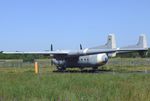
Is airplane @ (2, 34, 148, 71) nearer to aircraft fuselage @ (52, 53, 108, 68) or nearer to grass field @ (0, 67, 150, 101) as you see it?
aircraft fuselage @ (52, 53, 108, 68)

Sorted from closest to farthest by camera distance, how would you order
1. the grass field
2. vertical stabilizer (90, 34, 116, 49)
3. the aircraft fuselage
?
the grass field → the aircraft fuselage → vertical stabilizer (90, 34, 116, 49)

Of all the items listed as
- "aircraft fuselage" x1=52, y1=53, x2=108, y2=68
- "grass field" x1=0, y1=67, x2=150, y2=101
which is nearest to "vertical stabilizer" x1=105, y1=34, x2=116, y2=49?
"aircraft fuselage" x1=52, y1=53, x2=108, y2=68

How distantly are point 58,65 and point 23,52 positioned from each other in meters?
Answer: 6.51

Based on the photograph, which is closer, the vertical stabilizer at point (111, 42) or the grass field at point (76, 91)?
the grass field at point (76, 91)

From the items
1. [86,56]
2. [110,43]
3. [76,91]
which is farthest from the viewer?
[110,43]

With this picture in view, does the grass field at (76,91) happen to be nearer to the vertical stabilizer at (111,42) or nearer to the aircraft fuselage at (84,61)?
the aircraft fuselage at (84,61)

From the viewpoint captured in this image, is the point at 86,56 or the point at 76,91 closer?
the point at 76,91

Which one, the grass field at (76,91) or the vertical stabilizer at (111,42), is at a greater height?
the vertical stabilizer at (111,42)

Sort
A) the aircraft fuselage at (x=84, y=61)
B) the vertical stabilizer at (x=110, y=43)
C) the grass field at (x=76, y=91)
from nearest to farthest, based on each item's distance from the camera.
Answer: the grass field at (x=76, y=91), the aircraft fuselage at (x=84, y=61), the vertical stabilizer at (x=110, y=43)

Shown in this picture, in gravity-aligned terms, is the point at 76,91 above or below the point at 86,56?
below

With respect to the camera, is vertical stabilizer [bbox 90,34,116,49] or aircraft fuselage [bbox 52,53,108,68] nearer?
aircraft fuselage [bbox 52,53,108,68]

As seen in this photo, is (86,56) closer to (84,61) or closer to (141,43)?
(84,61)

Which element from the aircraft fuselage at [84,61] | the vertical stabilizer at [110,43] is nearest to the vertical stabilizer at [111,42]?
the vertical stabilizer at [110,43]

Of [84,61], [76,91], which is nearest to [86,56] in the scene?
[84,61]
